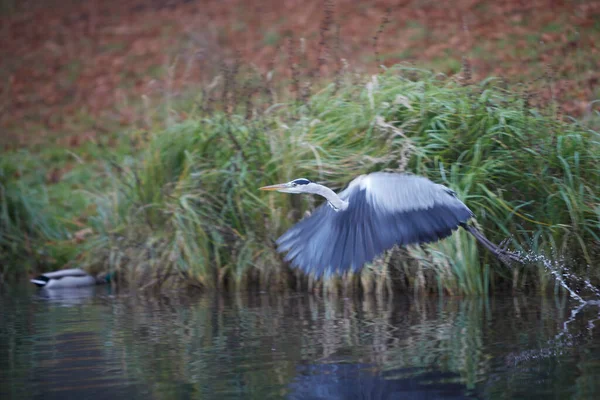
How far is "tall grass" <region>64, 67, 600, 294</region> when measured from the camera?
635cm

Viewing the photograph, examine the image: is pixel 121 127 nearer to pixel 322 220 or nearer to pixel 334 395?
pixel 322 220

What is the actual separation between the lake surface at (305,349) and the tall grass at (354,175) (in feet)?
1.45

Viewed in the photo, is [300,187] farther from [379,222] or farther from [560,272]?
[560,272]

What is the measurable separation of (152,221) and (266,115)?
1467 mm

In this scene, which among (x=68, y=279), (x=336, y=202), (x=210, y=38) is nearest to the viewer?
(x=336, y=202)

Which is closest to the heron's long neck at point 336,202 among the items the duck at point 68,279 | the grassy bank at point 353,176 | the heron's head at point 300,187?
the heron's head at point 300,187

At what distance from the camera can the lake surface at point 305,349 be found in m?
3.78

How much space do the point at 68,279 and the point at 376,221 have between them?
3.81 metres

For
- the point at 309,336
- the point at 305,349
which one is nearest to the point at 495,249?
the point at 309,336

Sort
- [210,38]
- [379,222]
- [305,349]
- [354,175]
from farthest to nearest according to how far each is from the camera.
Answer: [210,38] < [354,175] < [379,222] < [305,349]

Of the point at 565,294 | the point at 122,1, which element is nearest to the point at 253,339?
the point at 565,294

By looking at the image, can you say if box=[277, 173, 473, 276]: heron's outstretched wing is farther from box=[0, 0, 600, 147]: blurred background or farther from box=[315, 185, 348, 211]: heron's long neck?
box=[0, 0, 600, 147]: blurred background

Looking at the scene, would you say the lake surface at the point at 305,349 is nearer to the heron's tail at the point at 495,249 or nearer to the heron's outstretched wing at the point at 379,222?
the heron's tail at the point at 495,249

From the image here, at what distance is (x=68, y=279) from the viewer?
7828 millimetres
